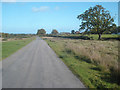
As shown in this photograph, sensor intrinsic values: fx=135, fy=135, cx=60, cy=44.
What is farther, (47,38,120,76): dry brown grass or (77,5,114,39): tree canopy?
(77,5,114,39): tree canopy

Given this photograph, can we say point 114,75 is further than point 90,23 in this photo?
→ No

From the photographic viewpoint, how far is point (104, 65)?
359 inches

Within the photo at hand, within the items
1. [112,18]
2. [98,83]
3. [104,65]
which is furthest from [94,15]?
[98,83]

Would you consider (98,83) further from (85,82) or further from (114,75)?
(114,75)

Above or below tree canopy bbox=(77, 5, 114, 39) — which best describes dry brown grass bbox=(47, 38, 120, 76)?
below

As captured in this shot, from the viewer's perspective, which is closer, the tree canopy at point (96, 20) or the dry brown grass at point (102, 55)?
the dry brown grass at point (102, 55)

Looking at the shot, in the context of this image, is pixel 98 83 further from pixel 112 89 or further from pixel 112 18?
pixel 112 18

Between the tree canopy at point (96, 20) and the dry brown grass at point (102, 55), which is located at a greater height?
the tree canopy at point (96, 20)

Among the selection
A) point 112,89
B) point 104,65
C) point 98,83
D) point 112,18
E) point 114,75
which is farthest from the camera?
point 112,18

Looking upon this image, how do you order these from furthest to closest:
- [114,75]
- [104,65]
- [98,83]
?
1. [104,65]
2. [114,75]
3. [98,83]

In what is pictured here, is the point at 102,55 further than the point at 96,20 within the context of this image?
No

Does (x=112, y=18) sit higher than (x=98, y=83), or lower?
higher

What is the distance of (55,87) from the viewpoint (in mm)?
5840

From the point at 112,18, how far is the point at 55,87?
4321 cm
